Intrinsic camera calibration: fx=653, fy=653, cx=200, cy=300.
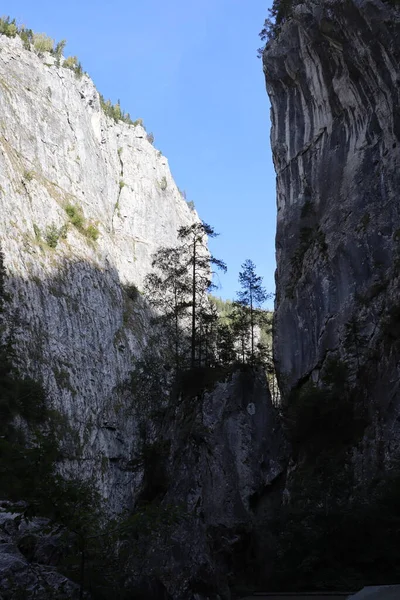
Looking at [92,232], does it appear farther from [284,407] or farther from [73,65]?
[284,407]

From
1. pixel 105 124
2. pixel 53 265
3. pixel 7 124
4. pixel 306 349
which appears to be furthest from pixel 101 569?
pixel 105 124

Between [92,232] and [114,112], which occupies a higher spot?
[114,112]

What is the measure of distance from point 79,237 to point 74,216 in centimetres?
287

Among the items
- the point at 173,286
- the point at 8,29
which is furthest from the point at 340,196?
the point at 8,29

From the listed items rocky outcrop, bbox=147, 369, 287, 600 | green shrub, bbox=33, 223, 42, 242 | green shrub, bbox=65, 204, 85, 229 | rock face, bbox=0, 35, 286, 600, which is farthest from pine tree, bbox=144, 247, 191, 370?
green shrub, bbox=65, 204, 85, 229

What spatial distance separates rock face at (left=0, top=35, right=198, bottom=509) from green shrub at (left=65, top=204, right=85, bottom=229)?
13cm

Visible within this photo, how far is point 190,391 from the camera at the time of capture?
2989 centimetres

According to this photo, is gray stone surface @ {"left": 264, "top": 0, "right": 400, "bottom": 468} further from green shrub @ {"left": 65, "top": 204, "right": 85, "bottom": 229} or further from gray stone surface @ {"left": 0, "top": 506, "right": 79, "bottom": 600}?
green shrub @ {"left": 65, "top": 204, "right": 85, "bottom": 229}

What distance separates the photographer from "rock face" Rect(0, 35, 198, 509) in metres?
52.0

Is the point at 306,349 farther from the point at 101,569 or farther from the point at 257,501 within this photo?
the point at 101,569

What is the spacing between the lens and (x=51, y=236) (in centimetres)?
6166

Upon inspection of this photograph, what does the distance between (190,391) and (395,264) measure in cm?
1065

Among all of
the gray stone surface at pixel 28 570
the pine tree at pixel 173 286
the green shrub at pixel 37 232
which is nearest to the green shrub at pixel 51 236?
the green shrub at pixel 37 232

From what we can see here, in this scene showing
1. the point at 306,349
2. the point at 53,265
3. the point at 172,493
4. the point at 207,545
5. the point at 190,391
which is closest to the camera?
the point at 207,545
